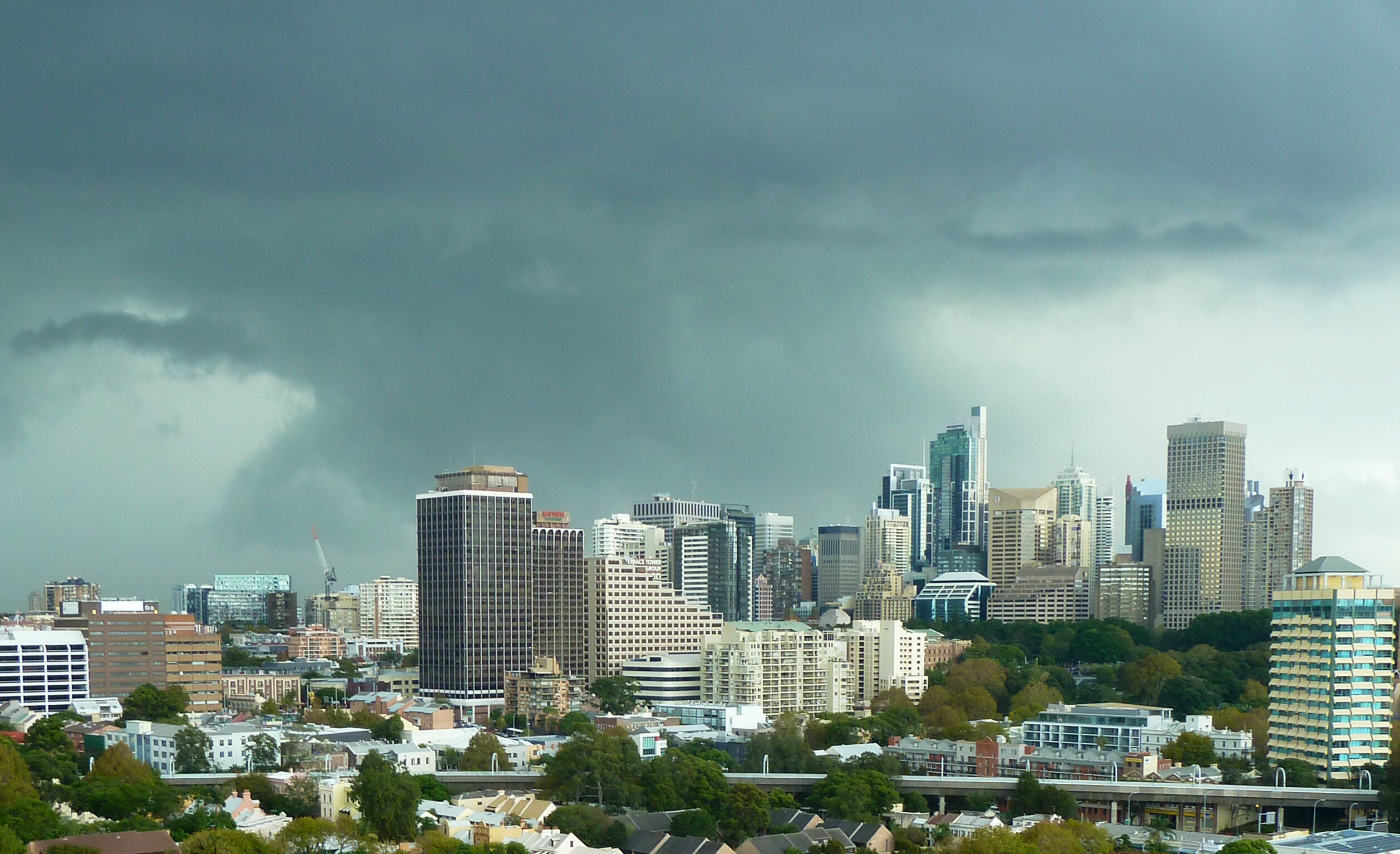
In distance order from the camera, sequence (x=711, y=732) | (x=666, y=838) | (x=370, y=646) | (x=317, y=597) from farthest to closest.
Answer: (x=317, y=597)
(x=370, y=646)
(x=711, y=732)
(x=666, y=838)

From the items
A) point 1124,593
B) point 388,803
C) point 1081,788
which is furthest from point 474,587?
point 1124,593

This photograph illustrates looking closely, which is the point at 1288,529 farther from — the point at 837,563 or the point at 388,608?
the point at 388,608

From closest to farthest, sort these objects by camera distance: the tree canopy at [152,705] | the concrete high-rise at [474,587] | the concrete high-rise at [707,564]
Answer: the tree canopy at [152,705]
the concrete high-rise at [474,587]
the concrete high-rise at [707,564]

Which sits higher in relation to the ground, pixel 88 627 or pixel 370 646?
pixel 88 627

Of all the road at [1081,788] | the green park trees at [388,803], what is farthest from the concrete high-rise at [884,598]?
the green park trees at [388,803]

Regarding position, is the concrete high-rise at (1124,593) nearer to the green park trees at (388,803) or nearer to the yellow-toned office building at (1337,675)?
the yellow-toned office building at (1337,675)

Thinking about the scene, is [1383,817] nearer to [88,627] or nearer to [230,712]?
[230,712]

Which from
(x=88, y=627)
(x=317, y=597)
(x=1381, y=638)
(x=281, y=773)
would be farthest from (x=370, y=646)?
(x=1381, y=638)
